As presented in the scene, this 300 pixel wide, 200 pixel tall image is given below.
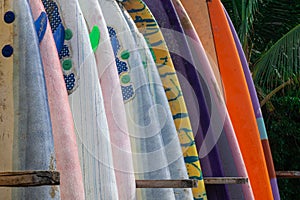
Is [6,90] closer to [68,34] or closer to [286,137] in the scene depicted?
[68,34]

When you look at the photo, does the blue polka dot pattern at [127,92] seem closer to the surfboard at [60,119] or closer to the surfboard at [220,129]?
the surfboard at [60,119]

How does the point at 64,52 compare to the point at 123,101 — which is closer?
the point at 64,52

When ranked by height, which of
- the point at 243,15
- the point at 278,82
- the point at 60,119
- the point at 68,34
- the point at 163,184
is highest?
the point at 243,15

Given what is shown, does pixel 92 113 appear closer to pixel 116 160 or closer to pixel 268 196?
pixel 116 160

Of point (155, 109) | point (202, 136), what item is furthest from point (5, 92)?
point (202, 136)

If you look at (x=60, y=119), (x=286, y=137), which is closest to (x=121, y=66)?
(x=60, y=119)

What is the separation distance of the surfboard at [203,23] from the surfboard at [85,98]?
3.46ft

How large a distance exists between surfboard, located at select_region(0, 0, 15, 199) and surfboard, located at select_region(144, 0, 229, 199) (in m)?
0.89

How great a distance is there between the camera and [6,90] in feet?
3.28

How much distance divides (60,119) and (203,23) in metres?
1.33

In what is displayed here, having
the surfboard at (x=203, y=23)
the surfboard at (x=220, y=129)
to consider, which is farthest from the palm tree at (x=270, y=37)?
the surfboard at (x=220, y=129)

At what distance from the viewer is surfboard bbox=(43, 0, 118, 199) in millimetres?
1230

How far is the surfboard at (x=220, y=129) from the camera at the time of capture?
191 centimetres

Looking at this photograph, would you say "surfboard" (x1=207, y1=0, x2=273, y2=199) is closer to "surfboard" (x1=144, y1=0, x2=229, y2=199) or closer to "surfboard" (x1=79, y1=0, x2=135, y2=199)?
"surfboard" (x1=144, y1=0, x2=229, y2=199)
